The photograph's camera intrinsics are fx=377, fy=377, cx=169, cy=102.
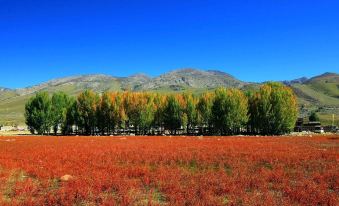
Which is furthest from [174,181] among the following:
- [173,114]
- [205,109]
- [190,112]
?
[190,112]

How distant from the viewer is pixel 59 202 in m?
13.2

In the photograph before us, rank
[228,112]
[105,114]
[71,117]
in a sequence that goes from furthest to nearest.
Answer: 1. [71,117]
2. [105,114]
3. [228,112]

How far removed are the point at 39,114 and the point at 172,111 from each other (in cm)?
3254

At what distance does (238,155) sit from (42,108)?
7478cm

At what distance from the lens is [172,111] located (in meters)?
95.9

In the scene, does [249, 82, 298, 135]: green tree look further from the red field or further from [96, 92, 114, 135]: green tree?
the red field

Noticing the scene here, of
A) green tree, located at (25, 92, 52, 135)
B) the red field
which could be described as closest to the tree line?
green tree, located at (25, 92, 52, 135)

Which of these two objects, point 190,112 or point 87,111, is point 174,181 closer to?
point 190,112

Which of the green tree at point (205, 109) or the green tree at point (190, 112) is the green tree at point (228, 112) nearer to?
the green tree at point (205, 109)

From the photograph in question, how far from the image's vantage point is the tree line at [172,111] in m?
84.7

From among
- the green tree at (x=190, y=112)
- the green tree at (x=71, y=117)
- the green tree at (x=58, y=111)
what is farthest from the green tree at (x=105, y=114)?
the green tree at (x=190, y=112)

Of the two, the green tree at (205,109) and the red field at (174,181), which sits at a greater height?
the green tree at (205,109)

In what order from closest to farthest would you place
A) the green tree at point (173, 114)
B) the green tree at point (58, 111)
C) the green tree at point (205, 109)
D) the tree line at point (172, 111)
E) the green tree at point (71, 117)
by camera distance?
1. the tree line at point (172, 111)
2. the green tree at point (205, 109)
3. the green tree at point (58, 111)
4. the green tree at point (173, 114)
5. the green tree at point (71, 117)

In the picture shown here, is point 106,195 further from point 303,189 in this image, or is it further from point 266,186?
point 303,189
